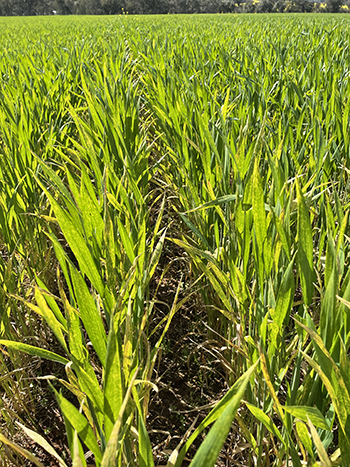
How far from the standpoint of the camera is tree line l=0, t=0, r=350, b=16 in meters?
35.5

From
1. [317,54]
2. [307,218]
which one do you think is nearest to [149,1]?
[317,54]

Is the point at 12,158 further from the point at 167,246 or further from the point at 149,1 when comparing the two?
the point at 149,1

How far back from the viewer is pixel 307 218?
2.12 feet

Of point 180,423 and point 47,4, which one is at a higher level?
point 47,4

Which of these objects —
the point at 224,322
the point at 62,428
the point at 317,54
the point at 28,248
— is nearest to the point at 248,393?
the point at 224,322

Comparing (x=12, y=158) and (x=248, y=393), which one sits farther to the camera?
(x=12, y=158)

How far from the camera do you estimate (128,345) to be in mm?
537

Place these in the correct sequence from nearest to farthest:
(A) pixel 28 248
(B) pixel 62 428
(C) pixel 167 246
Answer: (B) pixel 62 428 → (A) pixel 28 248 → (C) pixel 167 246

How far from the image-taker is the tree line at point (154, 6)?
35.5 metres

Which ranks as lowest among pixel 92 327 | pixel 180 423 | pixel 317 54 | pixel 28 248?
pixel 180 423

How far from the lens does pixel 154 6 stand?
124ft

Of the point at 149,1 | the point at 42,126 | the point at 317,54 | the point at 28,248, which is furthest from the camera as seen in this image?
the point at 149,1

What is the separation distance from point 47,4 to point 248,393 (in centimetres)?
5269

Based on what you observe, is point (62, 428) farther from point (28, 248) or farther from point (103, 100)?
point (103, 100)
